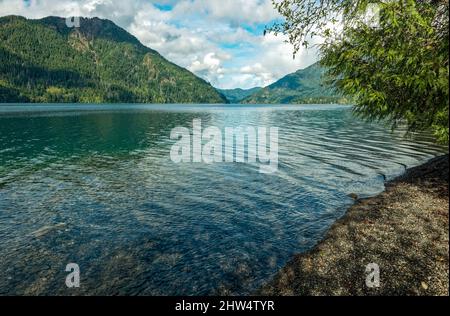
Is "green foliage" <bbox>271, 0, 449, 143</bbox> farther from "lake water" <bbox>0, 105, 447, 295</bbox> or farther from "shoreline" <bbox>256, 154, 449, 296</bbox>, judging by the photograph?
"lake water" <bbox>0, 105, 447, 295</bbox>

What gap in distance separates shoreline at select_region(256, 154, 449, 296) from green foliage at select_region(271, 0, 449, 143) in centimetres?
541

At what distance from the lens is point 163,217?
799 inches

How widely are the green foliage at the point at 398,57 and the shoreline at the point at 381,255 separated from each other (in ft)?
17.8

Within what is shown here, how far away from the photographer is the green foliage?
43.2 feet

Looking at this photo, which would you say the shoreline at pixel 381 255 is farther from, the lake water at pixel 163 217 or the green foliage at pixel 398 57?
the green foliage at pixel 398 57

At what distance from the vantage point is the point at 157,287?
41.9ft

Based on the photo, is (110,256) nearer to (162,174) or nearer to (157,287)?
(157,287)

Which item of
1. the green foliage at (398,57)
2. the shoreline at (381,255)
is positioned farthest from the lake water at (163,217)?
the green foliage at (398,57)

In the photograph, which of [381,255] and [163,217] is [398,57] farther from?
[163,217]

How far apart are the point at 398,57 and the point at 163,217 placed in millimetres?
16861

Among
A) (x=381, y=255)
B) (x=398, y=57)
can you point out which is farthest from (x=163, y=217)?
(x=398, y=57)

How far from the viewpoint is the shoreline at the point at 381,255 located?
11.5 meters
